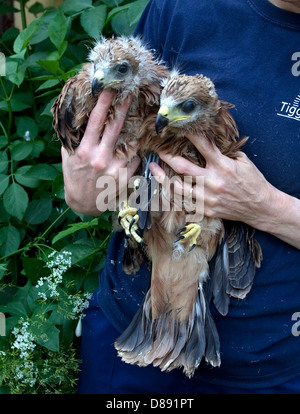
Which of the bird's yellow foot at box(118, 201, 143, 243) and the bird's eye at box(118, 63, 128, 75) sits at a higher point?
the bird's eye at box(118, 63, 128, 75)

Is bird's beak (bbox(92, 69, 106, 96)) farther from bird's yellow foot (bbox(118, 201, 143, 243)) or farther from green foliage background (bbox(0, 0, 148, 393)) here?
green foliage background (bbox(0, 0, 148, 393))

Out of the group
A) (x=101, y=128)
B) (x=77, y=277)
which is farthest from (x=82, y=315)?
(x=101, y=128)

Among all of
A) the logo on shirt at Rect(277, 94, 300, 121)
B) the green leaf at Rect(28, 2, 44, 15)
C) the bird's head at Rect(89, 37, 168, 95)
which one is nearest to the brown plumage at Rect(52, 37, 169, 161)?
the bird's head at Rect(89, 37, 168, 95)

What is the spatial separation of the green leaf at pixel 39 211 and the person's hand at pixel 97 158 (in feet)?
2.60

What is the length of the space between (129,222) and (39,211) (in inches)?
37.9

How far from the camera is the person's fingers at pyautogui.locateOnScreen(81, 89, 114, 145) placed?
1.84 meters

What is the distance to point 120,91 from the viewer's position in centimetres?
189

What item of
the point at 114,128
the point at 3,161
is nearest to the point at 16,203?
the point at 3,161

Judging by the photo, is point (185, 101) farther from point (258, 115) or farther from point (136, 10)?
point (136, 10)

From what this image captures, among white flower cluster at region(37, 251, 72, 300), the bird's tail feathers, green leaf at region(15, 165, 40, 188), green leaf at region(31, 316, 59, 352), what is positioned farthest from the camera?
green leaf at region(15, 165, 40, 188)

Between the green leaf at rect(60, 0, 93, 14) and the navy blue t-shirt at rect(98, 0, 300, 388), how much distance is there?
67 cm

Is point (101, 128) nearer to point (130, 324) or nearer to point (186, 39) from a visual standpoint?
point (186, 39)

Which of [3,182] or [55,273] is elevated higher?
[3,182]

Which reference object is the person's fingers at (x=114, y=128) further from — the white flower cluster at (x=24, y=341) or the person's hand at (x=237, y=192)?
the white flower cluster at (x=24, y=341)
